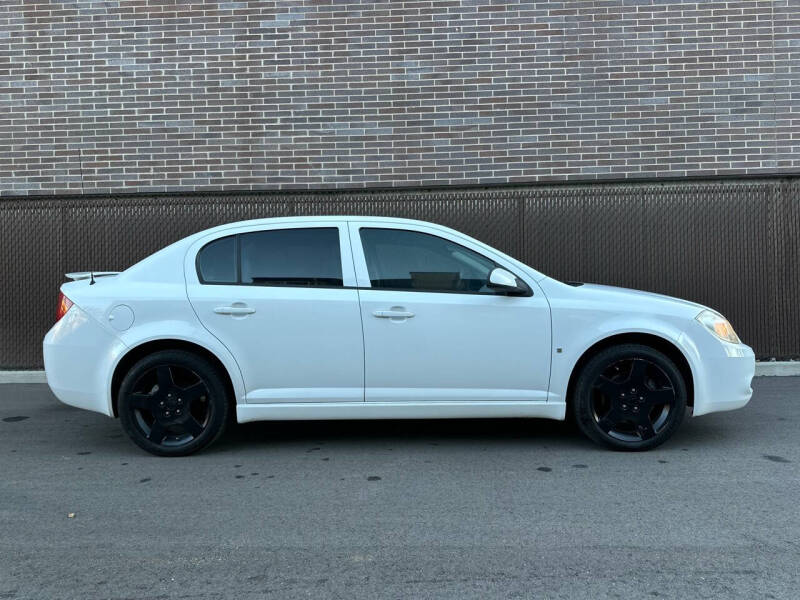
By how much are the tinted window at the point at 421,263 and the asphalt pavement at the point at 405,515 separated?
1241 millimetres

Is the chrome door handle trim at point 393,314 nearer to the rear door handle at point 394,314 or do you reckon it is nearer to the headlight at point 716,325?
the rear door handle at point 394,314

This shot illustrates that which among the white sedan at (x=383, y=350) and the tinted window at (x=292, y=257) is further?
the tinted window at (x=292, y=257)

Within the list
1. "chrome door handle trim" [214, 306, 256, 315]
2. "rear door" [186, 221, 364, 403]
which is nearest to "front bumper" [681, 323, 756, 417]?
"rear door" [186, 221, 364, 403]

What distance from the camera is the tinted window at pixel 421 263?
5281mm

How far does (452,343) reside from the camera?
17.0 ft

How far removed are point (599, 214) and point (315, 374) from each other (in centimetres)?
512

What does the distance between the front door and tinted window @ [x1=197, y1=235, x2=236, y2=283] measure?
962mm

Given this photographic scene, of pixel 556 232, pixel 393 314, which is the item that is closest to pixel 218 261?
pixel 393 314

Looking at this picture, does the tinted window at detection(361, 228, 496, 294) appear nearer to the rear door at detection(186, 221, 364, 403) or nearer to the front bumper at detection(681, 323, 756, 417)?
the rear door at detection(186, 221, 364, 403)

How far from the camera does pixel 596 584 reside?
3.17m

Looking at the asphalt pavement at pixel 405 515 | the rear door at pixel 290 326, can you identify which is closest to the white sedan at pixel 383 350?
the rear door at pixel 290 326

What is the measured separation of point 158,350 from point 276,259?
1074mm

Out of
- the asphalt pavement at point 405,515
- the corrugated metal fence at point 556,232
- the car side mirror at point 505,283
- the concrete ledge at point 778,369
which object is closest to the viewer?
the asphalt pavement at point 405,515

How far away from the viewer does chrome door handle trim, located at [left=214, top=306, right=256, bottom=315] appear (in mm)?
5180
